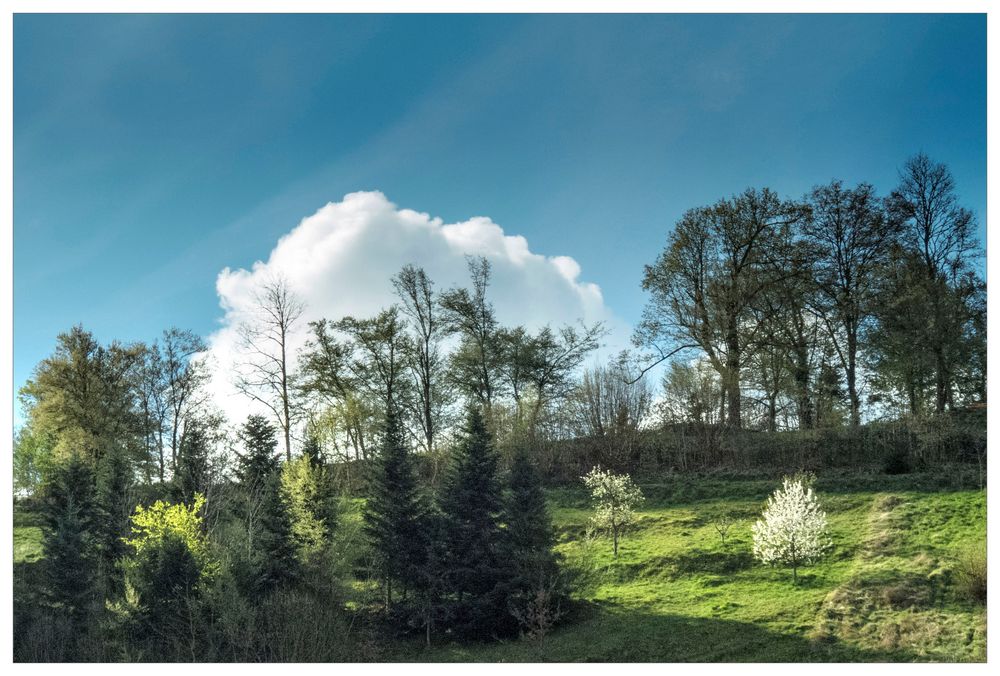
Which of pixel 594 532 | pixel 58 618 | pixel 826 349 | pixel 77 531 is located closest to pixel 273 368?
pixel 77 531

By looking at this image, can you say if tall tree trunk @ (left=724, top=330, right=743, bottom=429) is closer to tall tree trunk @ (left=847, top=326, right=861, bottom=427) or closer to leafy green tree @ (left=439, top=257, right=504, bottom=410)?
tall tree trunk @ (left=847, top=326, right=861, bottom=427)

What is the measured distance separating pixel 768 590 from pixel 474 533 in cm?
524

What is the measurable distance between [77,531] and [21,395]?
11.3 m

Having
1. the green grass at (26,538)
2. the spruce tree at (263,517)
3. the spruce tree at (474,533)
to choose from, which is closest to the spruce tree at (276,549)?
the spruce tree at (263,517)

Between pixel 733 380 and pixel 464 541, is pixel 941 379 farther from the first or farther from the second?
pixel 464 541

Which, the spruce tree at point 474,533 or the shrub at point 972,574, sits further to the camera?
the spruce tree at point 474,533

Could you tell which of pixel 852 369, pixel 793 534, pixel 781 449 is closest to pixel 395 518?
pixel 793 534

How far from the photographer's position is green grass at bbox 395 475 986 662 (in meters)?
9.38

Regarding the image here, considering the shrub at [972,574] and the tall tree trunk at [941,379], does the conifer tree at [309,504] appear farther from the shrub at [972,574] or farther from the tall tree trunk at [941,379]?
the tall tree trunk at [941,379]

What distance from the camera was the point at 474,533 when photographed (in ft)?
43.1

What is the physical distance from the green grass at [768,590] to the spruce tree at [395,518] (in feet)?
5.19

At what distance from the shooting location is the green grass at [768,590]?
9.38 metres
